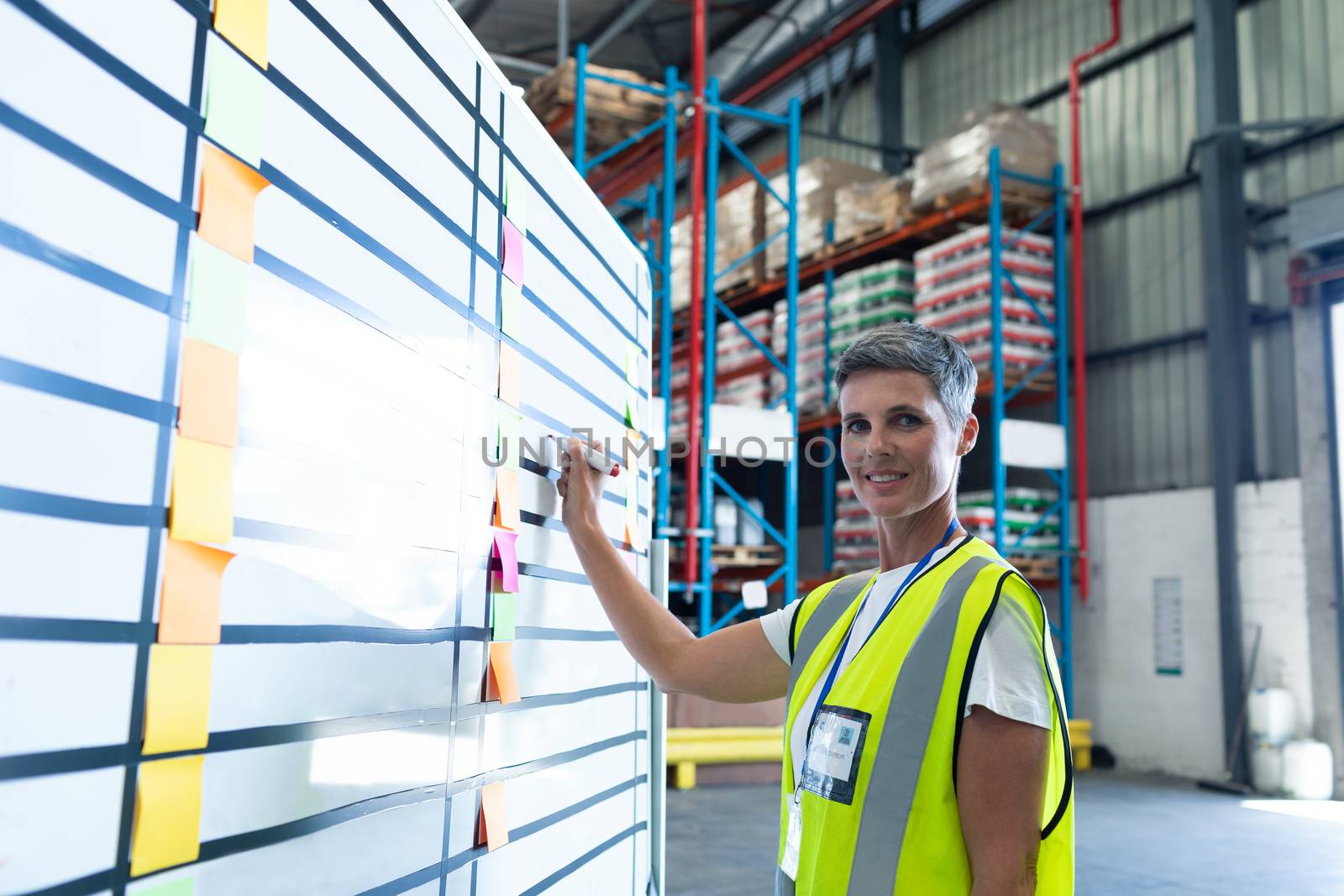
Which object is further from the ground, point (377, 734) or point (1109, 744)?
point (377, 734)

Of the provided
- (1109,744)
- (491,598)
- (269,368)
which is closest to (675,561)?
(1109,744)

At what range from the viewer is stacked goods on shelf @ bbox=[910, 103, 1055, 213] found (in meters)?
9.91

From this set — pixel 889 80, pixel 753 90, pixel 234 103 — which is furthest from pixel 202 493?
pixel 753 90

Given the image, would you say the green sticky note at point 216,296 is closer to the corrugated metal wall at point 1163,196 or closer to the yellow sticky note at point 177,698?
the yellow sticky note at point 177,698

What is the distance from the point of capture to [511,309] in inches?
86.7

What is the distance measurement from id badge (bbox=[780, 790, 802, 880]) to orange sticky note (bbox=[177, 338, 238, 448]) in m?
1.15

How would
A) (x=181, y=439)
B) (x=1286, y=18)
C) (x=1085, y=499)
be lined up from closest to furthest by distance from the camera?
1. (x=181, y=439)
2. (x=1286, y=18)
3. (x=1085, y=499)

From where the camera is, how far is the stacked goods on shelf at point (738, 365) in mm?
11430

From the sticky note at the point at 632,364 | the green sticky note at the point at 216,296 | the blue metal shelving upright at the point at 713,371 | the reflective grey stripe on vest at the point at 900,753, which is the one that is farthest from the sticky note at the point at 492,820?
the blue metal shelving upright at the point at 713,371

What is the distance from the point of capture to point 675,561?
8.95 meters

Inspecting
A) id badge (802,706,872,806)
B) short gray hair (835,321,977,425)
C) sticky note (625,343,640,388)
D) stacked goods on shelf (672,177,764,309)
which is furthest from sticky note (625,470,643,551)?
stacked goods on shelf (672,177,764,309)

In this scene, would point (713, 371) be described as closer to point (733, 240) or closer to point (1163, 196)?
point (733, 240)

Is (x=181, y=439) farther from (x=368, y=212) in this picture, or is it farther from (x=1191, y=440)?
(x=1191, y=440)

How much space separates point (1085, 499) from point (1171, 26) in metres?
4.66
